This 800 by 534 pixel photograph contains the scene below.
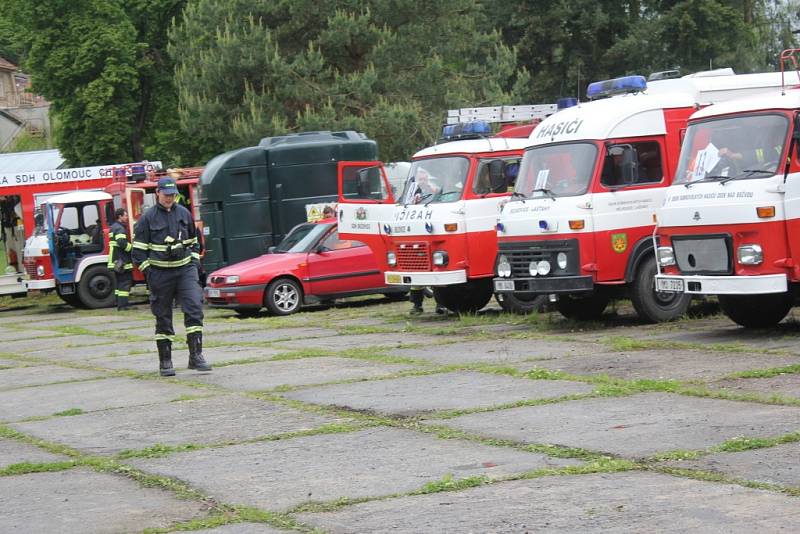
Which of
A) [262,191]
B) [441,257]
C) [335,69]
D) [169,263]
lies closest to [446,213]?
[441,257]

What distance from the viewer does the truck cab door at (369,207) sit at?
18.1m

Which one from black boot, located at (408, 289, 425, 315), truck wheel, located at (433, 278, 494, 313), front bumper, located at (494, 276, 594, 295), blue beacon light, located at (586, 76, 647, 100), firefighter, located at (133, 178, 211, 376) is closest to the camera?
firefighter, located at (133, 178, 211, 376)

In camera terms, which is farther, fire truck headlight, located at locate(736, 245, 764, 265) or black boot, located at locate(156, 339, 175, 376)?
black boot, located at locate(156, 339, 175, 376)

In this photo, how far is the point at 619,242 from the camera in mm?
14820

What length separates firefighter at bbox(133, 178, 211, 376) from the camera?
42.2 ft

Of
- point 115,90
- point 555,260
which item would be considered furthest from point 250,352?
point 115,90

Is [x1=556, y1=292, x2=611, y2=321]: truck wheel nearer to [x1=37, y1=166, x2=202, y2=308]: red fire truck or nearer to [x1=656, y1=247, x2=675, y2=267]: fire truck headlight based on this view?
[x1=656, y1=247, x2=675, y2=267]: fire truck headlight

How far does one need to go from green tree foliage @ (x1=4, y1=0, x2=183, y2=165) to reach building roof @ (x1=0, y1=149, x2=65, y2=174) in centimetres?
1081

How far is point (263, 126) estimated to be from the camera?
3519 cm

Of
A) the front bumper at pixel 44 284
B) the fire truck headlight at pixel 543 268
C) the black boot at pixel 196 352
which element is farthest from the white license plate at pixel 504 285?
the front bumper at pixel 44 284

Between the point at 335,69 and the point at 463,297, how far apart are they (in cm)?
1967

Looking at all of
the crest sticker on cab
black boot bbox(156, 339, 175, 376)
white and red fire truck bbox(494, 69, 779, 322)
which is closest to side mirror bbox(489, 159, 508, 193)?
white and red fire truck bbox(494, 69, 779, 322)

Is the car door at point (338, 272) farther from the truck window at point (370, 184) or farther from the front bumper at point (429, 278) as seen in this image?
the front bumper at point (429, 278)

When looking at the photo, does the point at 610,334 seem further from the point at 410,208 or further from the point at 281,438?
the point at 281,438
